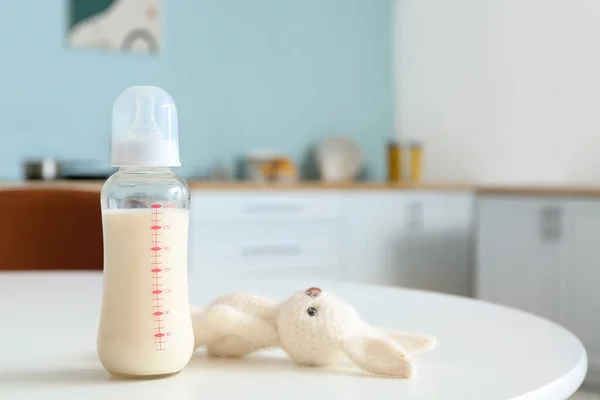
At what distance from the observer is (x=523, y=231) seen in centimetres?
347

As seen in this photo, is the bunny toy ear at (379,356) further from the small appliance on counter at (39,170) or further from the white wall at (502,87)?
the white wall at (502,87)

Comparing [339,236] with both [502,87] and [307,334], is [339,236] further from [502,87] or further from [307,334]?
[307,334]

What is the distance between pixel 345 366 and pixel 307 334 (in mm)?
48

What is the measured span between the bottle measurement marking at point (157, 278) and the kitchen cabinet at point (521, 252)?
9.47ft

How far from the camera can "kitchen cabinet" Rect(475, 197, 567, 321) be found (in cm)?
335

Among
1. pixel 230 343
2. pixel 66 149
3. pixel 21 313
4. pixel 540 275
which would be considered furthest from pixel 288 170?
pixel 230 343

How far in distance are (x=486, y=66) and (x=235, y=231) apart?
1.64 m

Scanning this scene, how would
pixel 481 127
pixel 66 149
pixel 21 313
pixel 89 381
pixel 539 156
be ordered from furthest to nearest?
1. pixel 481 127
2. pixel 539 156
3. pixel 66 149
4. pixel 21 313
5. pixel 89 381

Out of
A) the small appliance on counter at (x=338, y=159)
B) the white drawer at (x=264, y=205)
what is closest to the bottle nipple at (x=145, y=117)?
the white drawer at (x=264, y=205)

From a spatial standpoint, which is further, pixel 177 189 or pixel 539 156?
pixel 539 156

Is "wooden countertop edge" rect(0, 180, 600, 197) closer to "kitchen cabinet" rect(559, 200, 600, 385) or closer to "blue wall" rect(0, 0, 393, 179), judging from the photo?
"kitchen cabinet" rect(559, 200, 600, 385)

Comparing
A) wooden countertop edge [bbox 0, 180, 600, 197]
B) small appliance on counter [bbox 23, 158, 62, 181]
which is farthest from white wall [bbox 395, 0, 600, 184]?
small appliance on counter [bbox 23, 158, 62, 181]

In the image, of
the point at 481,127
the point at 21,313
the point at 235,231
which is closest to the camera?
the point at 21,313

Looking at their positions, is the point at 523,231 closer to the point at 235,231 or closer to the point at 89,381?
the point at 235,231
